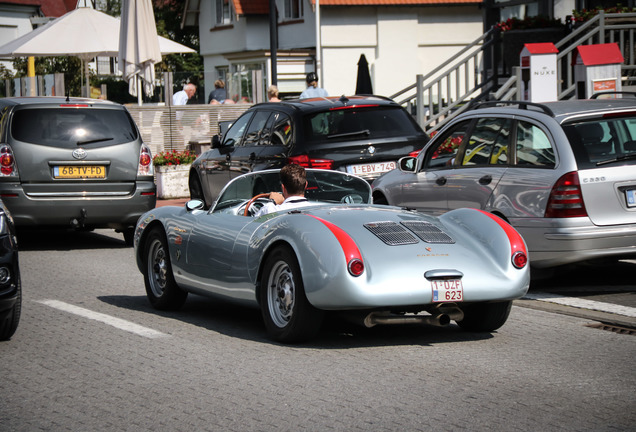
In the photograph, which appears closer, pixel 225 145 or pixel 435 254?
pixel 435 254

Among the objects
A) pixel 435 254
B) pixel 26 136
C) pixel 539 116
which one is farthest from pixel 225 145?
pixel 435 254

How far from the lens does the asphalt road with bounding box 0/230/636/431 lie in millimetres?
5336

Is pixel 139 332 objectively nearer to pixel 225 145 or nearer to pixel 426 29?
pixel 225 145

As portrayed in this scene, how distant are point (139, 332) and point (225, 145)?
26.0 feet

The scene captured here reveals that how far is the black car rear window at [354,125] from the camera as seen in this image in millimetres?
13422

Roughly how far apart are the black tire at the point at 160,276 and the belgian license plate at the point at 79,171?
4678 millimetres

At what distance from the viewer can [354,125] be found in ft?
44.2

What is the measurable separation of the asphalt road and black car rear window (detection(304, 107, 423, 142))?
4526 mm

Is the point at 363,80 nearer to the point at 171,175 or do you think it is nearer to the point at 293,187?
the point at 171,175

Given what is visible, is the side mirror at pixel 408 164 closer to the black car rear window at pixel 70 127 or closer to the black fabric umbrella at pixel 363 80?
the black car rear window at pixel 70 127

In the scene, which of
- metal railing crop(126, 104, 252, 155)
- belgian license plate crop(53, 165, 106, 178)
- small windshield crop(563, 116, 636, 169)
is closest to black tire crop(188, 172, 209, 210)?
belgian license plate crop(53, 165, 106, 178)

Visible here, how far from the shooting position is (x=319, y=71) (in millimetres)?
42438

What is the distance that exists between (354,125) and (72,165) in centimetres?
363

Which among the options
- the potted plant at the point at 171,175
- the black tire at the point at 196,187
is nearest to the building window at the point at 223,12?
the potted plant at the point at 171,175
